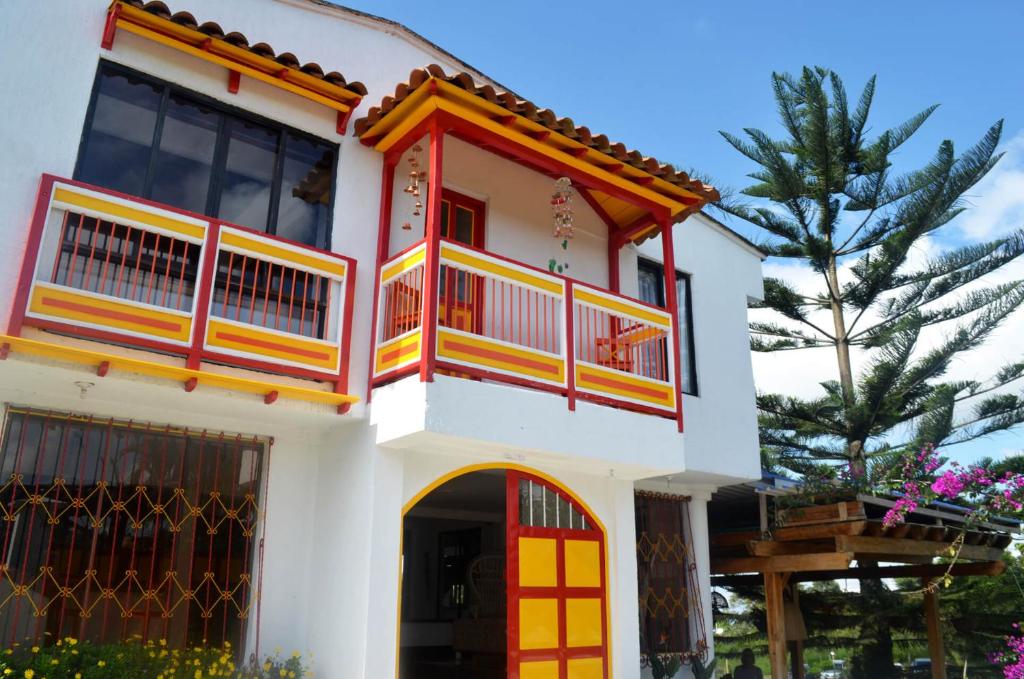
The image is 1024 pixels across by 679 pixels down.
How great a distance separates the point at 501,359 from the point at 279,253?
1.85 metres

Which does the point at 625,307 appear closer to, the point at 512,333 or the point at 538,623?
the point at 512,333

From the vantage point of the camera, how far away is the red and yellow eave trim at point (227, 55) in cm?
641

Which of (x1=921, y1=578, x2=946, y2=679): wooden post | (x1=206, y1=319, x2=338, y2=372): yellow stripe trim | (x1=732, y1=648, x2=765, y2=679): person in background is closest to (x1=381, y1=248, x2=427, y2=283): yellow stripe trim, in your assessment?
(x1=206, y1=319, x2=338, y2=372): yellow stripe trim

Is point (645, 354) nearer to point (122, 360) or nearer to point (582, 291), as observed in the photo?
point (582, 291)

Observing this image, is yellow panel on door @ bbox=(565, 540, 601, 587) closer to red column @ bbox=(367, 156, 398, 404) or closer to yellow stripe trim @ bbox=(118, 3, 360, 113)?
red column @ bbox=(367, 156, 398, 404)

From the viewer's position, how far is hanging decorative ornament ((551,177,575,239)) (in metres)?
7.92

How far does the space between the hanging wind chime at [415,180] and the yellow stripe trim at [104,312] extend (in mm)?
2075

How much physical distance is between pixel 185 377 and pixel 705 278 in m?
6.57

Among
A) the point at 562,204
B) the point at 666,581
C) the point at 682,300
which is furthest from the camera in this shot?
the point at 682,300

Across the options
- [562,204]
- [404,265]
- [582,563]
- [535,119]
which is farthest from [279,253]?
[582,563]

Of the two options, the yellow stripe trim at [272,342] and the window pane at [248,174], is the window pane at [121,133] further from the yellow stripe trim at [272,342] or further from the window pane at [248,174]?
the yellow stripe trim at [272,342]

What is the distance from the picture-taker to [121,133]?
6.54 metres

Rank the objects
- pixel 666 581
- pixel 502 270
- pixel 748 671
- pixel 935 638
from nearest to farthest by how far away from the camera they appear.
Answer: pixel 502 270 < pixel 666 581 < pixel 748 671 < pixel 935 638

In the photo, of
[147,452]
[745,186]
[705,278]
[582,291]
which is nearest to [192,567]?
[147,452]
